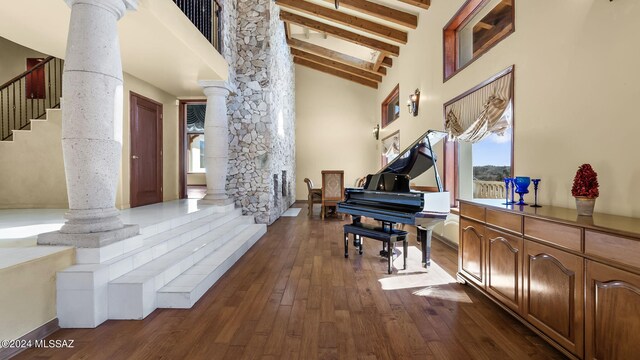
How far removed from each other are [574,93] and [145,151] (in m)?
5.98

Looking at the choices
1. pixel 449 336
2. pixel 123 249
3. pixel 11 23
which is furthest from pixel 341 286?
pixel 11 23

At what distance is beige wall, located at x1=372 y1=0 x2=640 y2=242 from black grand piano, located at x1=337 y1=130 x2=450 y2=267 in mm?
853

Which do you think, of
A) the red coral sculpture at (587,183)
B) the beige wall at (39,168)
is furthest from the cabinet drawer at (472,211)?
the beige wall at (39,168)

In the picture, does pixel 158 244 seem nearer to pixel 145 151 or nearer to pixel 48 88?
pixel 145 151

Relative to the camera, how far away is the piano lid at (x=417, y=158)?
3.54 m

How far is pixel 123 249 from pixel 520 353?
296cm

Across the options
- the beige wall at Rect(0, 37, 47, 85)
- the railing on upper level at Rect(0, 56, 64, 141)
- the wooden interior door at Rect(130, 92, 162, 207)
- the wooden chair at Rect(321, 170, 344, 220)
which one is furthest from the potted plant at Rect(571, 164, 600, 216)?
the beige wall at Rect(0, 37, 47, 85)

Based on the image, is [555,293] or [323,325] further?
[323,325]

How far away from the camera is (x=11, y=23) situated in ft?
9.91

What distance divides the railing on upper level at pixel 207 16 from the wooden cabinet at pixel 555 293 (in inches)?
183

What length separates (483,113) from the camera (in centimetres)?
331

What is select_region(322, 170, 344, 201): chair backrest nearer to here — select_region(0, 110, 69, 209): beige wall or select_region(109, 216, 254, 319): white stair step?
select_region(109, 216, 254, 319): white stair step

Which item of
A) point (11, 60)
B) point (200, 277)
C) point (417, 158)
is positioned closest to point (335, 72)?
point (417, 158)

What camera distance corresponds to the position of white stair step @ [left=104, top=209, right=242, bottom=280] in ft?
7.71
